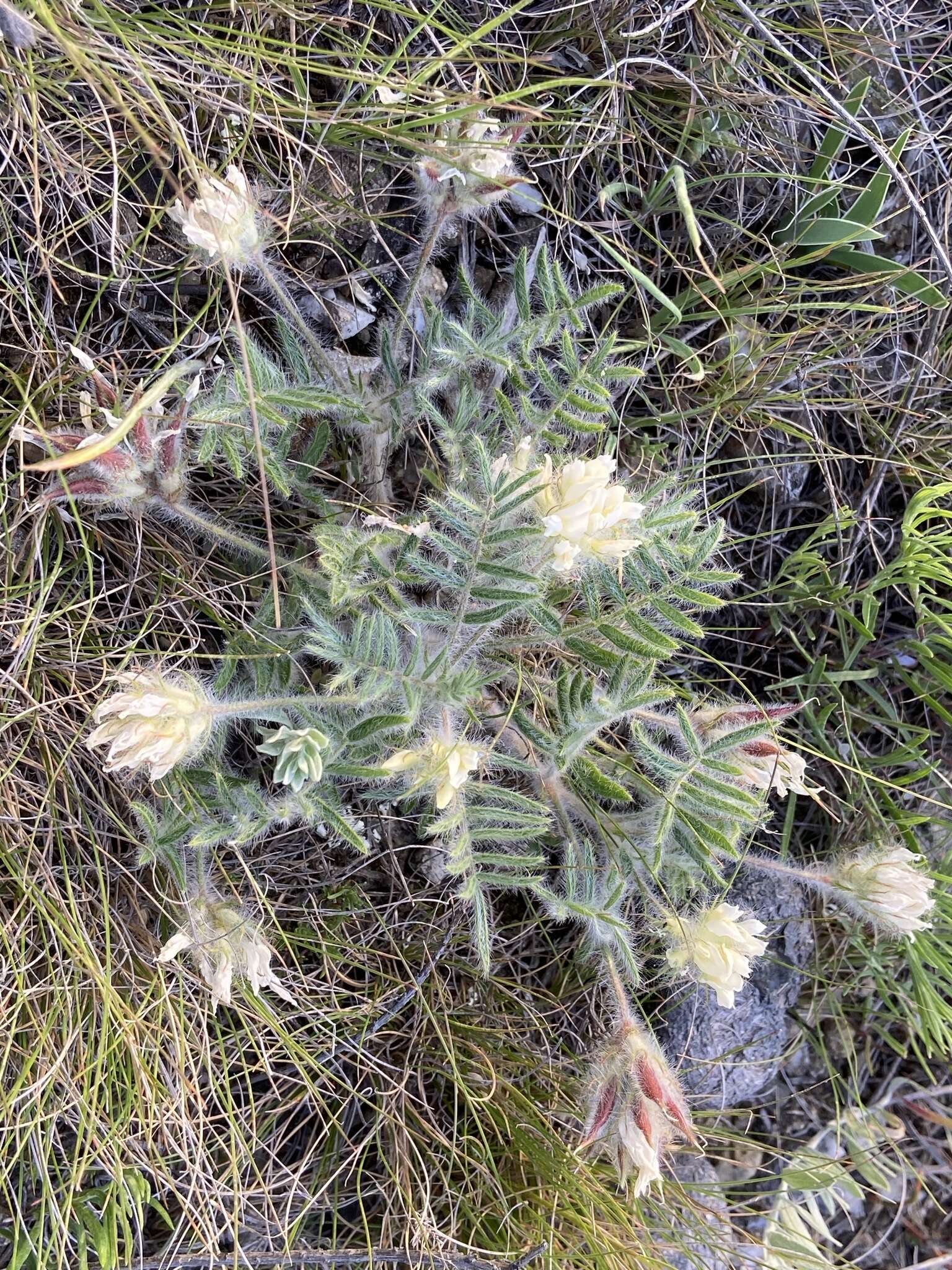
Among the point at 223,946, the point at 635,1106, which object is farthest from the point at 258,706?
the point at 635,1106

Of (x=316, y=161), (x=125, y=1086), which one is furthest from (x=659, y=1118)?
(x=316, y=161)

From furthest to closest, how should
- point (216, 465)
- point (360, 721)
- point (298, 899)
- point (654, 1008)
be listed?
point (654, 1008), point (298, 899), point (216, 465), point (360, 721)

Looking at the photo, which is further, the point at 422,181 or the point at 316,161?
the point at 316,161

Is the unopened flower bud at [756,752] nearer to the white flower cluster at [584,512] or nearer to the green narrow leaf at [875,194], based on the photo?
the white flower cluster at [584,512]

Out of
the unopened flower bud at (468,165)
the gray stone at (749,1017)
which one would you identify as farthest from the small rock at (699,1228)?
the unopened flower bud at (468,165)

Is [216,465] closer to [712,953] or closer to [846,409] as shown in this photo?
[712,953]

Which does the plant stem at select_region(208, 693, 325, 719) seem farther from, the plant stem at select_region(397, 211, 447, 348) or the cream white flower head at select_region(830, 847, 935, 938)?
the cream white flower head at select_region(830, 847, 935, 938)
